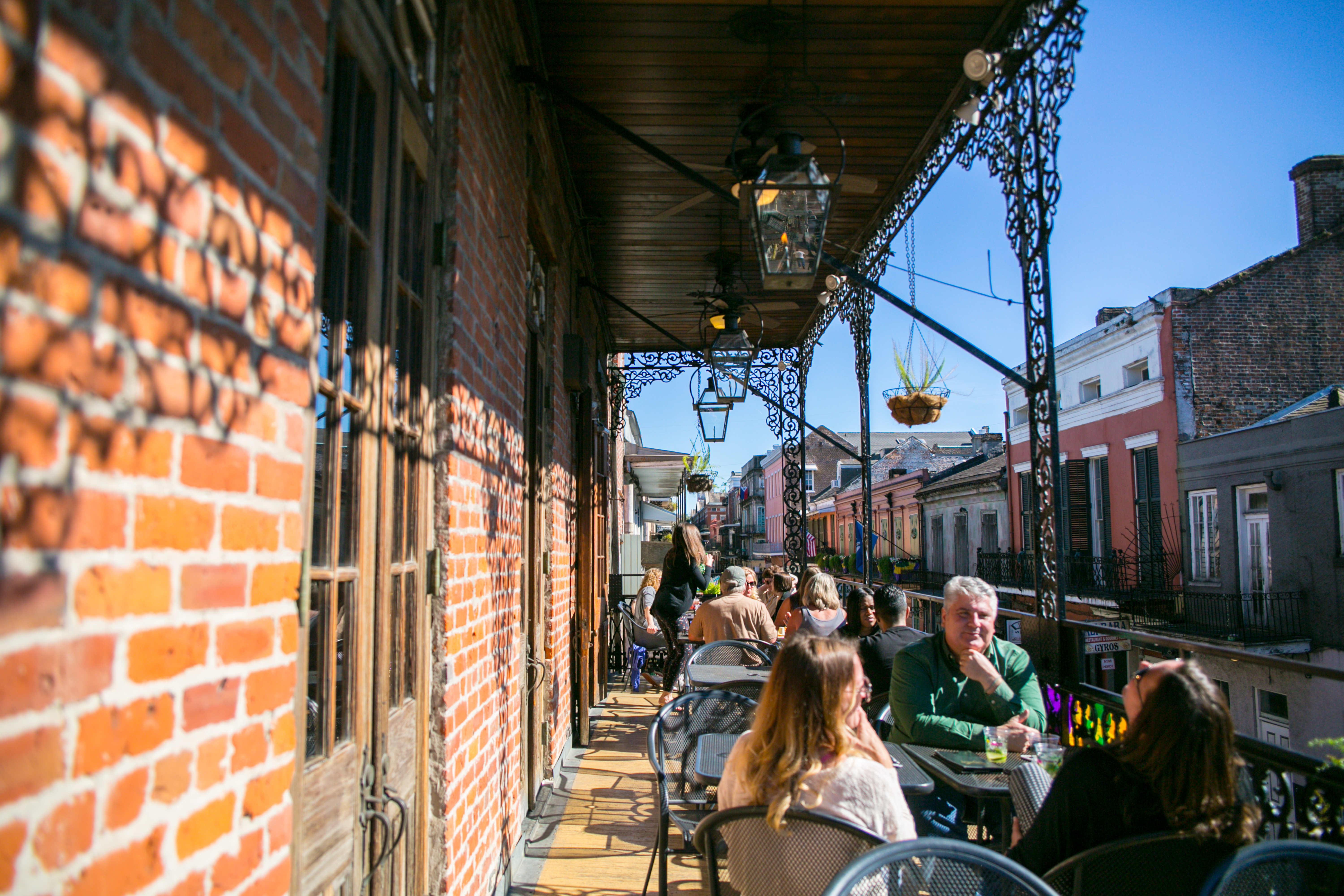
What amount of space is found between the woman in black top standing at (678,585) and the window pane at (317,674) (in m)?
5.45

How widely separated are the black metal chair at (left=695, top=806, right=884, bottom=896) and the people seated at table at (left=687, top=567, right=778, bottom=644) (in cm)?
399

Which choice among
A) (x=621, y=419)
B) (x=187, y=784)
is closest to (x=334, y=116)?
(x=187, y=784)

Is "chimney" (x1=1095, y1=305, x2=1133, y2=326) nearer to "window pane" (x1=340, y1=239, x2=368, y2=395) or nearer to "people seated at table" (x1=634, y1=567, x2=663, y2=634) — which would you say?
"people seated at table" (x1=634, y1=567, x2=663, y2=634)

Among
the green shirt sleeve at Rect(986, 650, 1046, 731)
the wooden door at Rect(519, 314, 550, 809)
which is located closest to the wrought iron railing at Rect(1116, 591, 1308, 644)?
the green shirt sleeve at Rect(986, 650, 1046, 731)

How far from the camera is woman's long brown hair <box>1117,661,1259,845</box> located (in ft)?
6.14

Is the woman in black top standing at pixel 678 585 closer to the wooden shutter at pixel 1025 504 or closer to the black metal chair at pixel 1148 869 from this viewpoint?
the black metal chair at pixel 1148 869

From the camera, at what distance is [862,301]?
7.87 metres

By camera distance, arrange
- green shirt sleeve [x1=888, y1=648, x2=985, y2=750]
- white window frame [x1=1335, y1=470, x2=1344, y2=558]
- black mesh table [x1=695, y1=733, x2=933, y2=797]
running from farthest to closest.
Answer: white window frame [x1=1335, y1=470, x2=1344, y2=558], green shirt sleeve [x1=888, y1=648, x2=985, y2=750], black mesh table [x1=695, y1=733, x2=933, y2=797]

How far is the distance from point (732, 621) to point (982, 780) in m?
3.27

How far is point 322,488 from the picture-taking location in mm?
1643

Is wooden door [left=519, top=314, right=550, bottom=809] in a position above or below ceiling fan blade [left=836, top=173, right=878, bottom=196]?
below

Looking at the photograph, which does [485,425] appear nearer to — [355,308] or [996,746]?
[355,308]

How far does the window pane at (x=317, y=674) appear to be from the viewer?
158 cm

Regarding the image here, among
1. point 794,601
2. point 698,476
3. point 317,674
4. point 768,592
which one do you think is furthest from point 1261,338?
point 317,674
